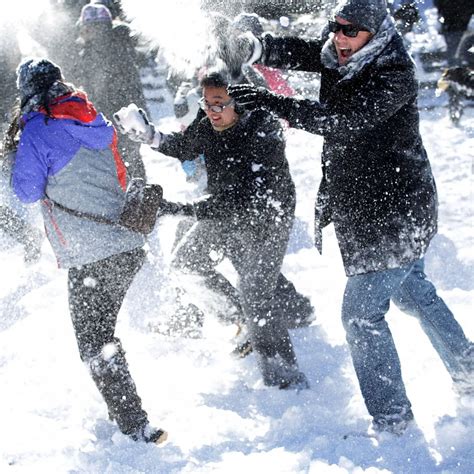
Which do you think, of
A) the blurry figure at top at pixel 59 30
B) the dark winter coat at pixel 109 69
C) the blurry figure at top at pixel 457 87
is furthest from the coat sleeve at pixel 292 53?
the blurry figure at top at pixel 457 87

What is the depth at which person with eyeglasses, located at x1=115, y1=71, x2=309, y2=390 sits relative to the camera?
3549mm

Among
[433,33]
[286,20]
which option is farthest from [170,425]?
[433,33]

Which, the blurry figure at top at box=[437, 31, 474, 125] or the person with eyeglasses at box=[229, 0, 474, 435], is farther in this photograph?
the blurry figure at top at box=[437, 31, 474, 125]

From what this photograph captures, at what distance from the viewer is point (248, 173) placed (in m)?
3.61

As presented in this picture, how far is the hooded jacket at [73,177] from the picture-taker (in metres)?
2.98

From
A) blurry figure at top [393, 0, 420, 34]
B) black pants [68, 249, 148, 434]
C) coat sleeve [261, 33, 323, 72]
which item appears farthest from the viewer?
blurry figure at top [393, 0, 420, 34]

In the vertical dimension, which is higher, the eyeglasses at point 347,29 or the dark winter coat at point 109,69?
the eyeglasses at point 347,29

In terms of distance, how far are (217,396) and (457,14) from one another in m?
12.8

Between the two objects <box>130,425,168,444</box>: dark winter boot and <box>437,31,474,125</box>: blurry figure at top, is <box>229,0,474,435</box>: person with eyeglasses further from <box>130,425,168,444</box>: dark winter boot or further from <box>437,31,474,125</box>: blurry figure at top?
<box>437,31,474,125</box>: blurry figure at top

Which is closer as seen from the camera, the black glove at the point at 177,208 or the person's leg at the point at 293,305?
the black glove at the point at 177,208

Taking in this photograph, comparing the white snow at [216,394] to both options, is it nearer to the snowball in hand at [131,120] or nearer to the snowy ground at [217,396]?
the snowy ground at [217,396]

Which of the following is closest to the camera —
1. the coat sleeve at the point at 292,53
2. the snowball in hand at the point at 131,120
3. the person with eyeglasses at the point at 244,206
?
the coat sleeve at the point at 292,53

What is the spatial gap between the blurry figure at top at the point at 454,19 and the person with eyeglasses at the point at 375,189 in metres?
11.7

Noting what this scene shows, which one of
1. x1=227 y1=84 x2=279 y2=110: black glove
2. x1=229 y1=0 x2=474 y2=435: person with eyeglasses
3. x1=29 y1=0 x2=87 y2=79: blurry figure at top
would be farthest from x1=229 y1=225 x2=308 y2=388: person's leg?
x1=29 y1=0 x2=87 y2=79: blurry figure at top
